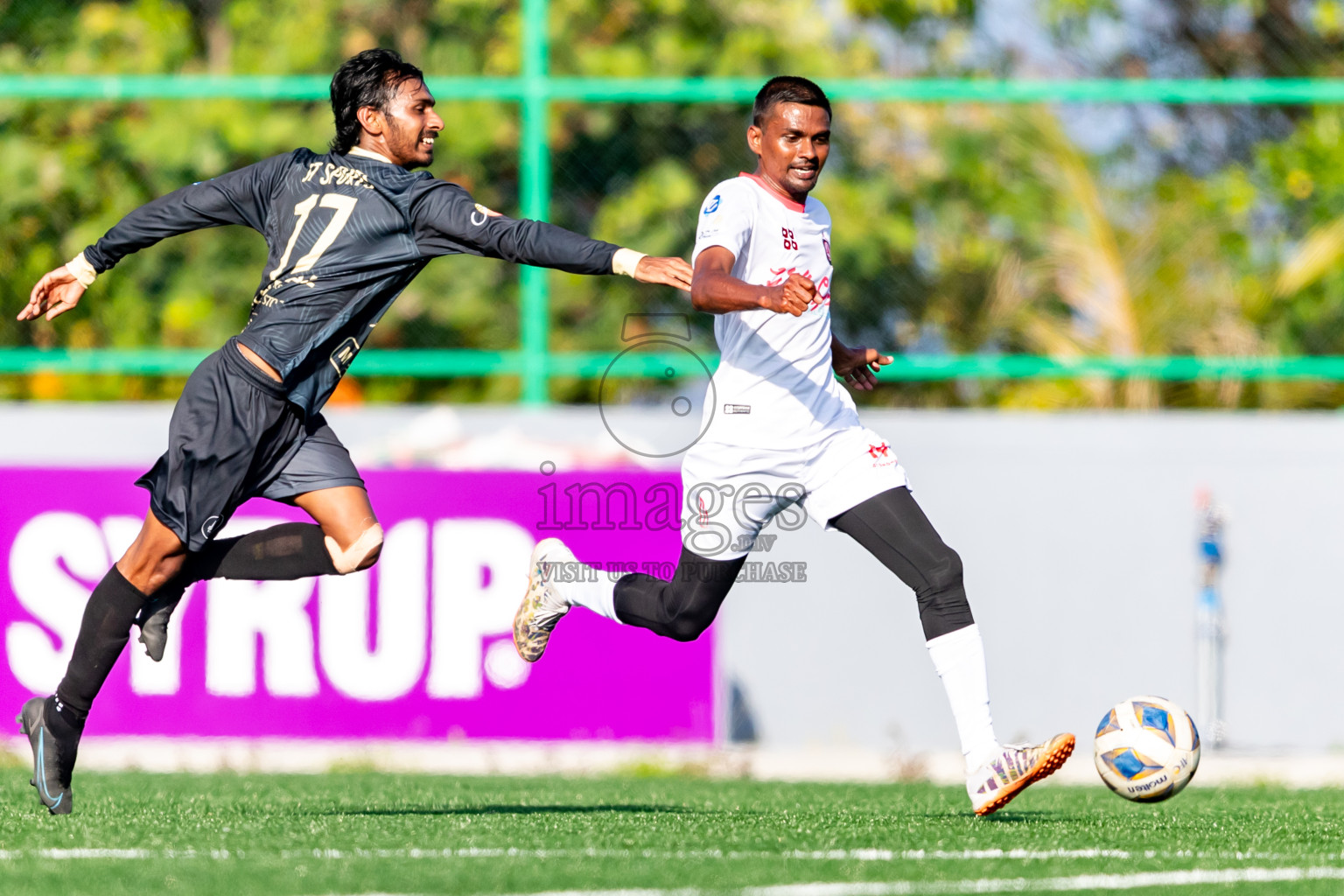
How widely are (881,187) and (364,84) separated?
5320 millimetres

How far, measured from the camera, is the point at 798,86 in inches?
225

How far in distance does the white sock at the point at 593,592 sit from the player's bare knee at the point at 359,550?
2.80 feet

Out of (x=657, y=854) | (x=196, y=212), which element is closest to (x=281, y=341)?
(x=196, y=212)

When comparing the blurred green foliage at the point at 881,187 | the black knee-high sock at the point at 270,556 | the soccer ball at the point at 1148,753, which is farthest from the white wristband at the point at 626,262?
the blurred green foliage at the point at 881,187

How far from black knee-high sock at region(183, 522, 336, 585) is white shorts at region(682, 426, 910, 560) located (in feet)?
3.87

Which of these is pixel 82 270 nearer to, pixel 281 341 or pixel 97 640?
pixel 281 341

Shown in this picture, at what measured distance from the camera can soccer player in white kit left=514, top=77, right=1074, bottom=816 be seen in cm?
561

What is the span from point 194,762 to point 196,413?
135 inches

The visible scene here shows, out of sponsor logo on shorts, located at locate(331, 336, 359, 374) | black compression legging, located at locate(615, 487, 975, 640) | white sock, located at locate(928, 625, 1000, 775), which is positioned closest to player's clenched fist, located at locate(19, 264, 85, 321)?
sponsor logo on shorts, located at locate(331, 336, 359, 374)

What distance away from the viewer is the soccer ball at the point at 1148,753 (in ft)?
18.6

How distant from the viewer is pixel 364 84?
5.62 m

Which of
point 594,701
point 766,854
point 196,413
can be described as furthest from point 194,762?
point 766,854

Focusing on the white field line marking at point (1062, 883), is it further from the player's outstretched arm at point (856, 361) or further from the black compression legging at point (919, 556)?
the player's outstretched arm at point (856, 361)

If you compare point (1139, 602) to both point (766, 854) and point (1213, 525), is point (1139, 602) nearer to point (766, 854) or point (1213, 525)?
point (1213, 525)
